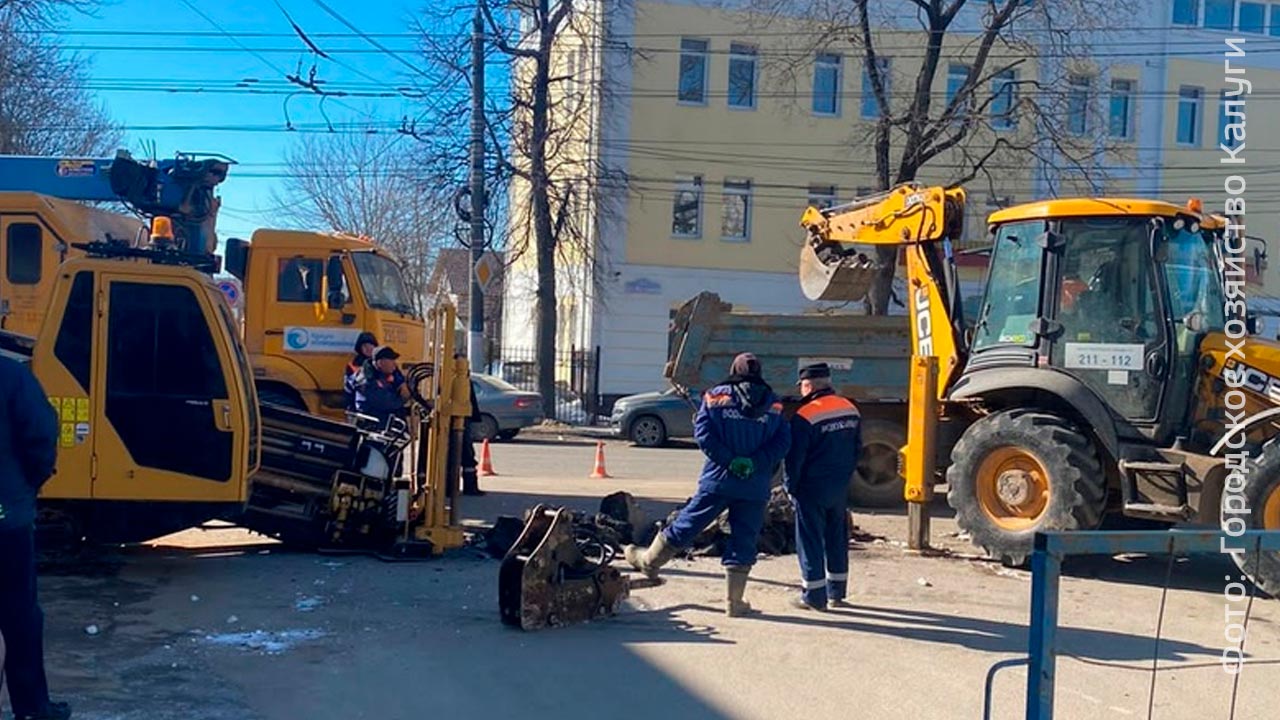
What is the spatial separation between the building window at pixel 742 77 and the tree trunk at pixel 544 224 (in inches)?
237

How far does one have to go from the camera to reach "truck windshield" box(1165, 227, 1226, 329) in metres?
8.79

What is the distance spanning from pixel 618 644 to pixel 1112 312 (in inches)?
196

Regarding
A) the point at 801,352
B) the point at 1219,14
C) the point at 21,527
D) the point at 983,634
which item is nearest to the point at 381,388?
the point at 801,352

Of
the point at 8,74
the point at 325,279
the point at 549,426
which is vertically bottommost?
the point at 549,426

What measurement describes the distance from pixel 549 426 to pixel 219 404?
17.9 meters

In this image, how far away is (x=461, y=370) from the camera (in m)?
8.94

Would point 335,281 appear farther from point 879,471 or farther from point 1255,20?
point 1255,20

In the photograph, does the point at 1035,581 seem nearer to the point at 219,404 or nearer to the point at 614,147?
the point at 219,404

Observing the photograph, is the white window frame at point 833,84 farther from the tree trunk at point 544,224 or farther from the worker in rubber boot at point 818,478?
the worker in rubber boot at point 818,478

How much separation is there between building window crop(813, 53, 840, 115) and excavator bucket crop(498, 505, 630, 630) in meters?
25.2

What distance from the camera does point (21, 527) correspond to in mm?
5035

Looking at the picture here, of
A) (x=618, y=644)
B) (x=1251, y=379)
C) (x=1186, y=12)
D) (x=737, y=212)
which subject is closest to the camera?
(x=618, y=644)

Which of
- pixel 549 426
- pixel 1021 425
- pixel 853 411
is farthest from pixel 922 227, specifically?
pixel 549 426

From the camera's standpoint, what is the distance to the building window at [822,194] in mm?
30562
